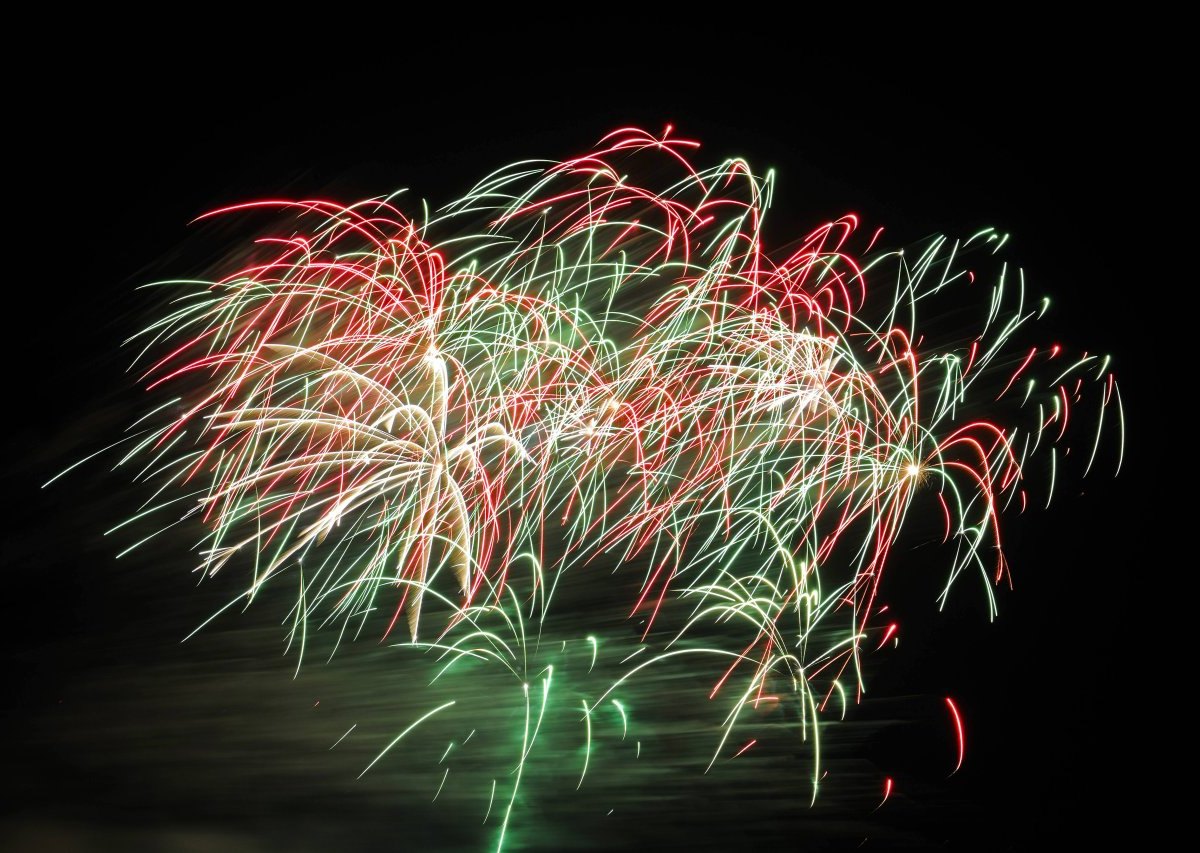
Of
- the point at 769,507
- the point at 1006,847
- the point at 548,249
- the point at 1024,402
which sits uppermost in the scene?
the point at 548,249

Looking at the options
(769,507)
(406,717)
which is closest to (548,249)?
(769,507)

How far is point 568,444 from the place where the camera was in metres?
5.82

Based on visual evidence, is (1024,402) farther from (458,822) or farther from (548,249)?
(458,822)

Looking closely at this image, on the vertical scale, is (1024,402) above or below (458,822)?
above

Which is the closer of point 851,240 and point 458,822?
point 458,822

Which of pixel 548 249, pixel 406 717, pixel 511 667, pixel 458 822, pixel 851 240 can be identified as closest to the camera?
pixel 458 822

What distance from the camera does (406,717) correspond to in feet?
14.7

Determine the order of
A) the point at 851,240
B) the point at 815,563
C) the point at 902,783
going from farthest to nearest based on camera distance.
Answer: the point at 851,240
the point at 815,563
the point at 902,783

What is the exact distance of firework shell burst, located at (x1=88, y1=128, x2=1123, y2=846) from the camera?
5.34 m

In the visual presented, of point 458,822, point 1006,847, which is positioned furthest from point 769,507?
point 458,822

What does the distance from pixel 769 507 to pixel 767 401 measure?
632 millimetres

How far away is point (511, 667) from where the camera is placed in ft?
15.8

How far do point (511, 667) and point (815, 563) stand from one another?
1.85 metres

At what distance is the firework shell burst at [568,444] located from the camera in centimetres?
534
